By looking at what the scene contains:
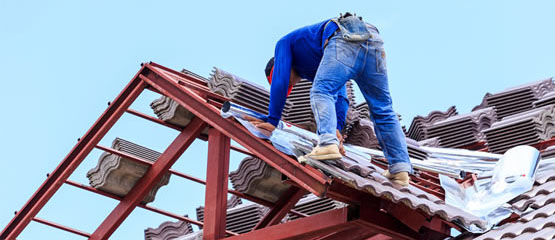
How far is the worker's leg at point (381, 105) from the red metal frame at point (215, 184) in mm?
746

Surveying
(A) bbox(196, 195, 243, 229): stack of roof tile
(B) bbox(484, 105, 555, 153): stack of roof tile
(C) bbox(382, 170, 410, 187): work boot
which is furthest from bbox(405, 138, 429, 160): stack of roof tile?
(A) bbox(196, 195, 243, 229): stack of roof tile

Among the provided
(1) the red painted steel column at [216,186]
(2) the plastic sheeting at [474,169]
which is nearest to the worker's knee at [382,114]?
(2) the plastic sheeting at [474,169]

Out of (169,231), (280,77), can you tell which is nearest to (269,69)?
(280,77)

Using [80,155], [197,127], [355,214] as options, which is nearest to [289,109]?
[197,127]

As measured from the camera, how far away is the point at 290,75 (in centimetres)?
1152

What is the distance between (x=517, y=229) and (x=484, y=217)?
800mm

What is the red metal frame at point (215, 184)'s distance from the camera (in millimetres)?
10266

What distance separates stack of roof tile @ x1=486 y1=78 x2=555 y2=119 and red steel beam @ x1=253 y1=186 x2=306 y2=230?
179 inches

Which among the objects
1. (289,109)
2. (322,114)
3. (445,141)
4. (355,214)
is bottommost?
(355,214)

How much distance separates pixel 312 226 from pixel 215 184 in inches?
57.6

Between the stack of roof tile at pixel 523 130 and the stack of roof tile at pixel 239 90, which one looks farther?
the stack of roof tile at pixel 523 130

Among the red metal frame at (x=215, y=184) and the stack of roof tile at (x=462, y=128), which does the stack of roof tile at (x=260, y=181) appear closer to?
the red metal frame at (x=215, y=184)

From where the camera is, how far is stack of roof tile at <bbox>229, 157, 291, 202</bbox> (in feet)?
43.7

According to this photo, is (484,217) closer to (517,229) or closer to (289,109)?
(517,229)
